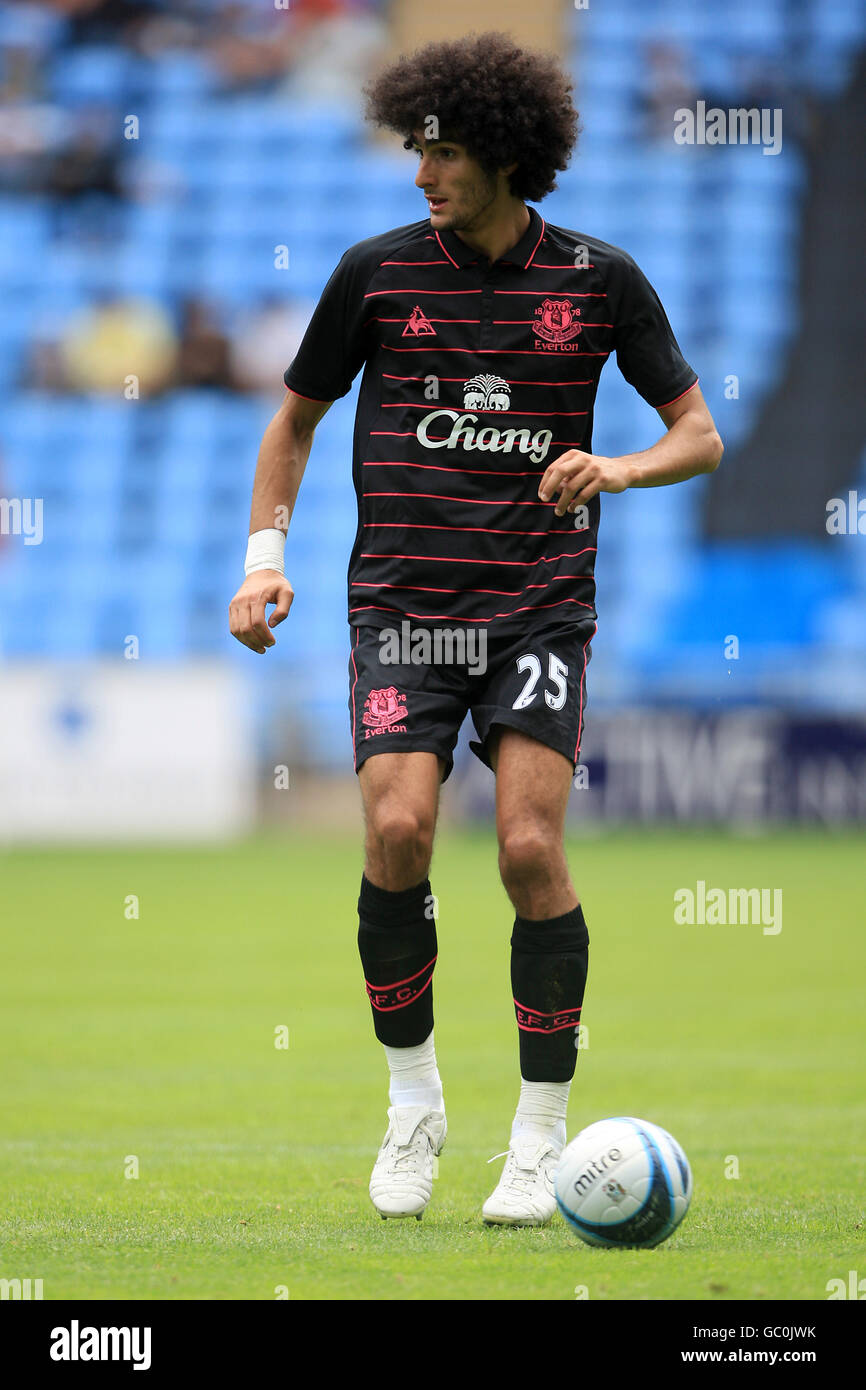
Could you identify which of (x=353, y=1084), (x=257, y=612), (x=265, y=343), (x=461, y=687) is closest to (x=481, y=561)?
(x=461, y=687)

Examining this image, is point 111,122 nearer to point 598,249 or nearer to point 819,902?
point 819,902

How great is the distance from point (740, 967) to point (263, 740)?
28.0ft

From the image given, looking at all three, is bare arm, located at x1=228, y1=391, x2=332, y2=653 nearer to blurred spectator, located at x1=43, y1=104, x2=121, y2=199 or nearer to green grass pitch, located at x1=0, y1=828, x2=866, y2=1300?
green grass pitch, located at x1=0, y1=828, x2=866, y2=1300

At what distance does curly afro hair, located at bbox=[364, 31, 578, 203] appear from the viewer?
4.39 metres

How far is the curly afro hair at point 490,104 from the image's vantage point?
439 centimetres

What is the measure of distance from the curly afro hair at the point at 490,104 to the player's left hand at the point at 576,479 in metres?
0.82

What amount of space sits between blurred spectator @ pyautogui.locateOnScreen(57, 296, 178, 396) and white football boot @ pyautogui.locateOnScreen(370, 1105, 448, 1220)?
1938 centimetres

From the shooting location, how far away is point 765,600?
20484mm

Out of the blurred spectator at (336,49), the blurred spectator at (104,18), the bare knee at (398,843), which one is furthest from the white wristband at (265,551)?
the blurred spectator at (104,18)

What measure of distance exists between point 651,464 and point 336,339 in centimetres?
85

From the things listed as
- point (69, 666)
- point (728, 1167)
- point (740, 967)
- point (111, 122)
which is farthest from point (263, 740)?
Result: point (728, 1167)

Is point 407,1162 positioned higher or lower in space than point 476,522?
lower

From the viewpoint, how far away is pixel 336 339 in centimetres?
459

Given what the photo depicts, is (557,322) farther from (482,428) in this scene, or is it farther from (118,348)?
(118,348)
